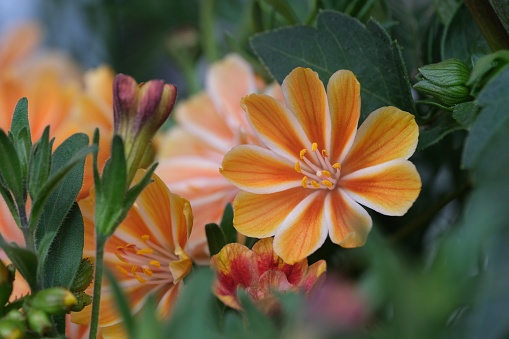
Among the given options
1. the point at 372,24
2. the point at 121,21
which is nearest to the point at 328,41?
the point at 372,24

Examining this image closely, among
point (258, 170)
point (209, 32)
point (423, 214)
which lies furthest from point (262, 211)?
point (209, 32)

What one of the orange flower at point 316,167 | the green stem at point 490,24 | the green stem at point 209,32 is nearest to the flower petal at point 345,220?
the orange flower at point 316,167

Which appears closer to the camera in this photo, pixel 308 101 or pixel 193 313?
pixel 193 313

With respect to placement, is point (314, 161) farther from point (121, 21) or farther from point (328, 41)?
point (121, 21)

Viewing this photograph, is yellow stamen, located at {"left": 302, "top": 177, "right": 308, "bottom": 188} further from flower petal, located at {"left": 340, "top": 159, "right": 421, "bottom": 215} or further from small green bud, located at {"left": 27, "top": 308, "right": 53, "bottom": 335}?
small green bud, located at {"left": 27, "top": 308, "right": 53, "bottom": 335}

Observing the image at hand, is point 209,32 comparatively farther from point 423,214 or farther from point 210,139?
point 423,214

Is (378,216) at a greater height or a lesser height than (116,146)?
lesser

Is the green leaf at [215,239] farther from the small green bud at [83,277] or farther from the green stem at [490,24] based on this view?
the green stem at [490,24]
